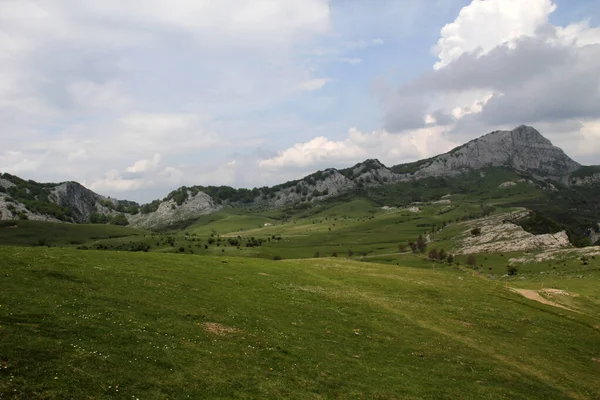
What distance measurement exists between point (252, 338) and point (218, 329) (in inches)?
145

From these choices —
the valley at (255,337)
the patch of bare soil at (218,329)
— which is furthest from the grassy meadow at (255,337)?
the patch of bare soil at (218,329)

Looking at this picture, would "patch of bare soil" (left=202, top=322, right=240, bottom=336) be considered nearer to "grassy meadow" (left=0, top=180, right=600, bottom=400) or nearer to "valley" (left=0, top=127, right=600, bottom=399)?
"valley" (left=0, top=127, right=600, bottom=399)

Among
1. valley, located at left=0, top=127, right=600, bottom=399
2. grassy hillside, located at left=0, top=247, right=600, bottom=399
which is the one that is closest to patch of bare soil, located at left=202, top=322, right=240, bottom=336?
valley, located at left=0, top=127, right=600, bottom=399

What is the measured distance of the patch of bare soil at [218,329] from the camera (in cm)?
3741

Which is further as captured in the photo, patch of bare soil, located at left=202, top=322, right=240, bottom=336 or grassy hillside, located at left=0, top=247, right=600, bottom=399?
patch of bare soil, located at left=202, top=322, right=240, bottom=336

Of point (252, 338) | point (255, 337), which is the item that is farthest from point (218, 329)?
point (255, 337)

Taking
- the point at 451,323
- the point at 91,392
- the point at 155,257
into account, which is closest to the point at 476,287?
the point at 451,323

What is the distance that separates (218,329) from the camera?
38.4 meters

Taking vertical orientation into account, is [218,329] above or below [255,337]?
above

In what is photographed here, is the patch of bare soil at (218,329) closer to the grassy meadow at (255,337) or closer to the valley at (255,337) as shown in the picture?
the valley at (255,337)

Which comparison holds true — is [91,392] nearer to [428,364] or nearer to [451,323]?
[428,364]

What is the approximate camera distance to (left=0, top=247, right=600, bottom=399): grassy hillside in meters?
26.0

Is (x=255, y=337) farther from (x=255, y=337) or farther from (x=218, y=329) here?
(x=218, y=329)

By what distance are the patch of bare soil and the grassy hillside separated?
22 cm
